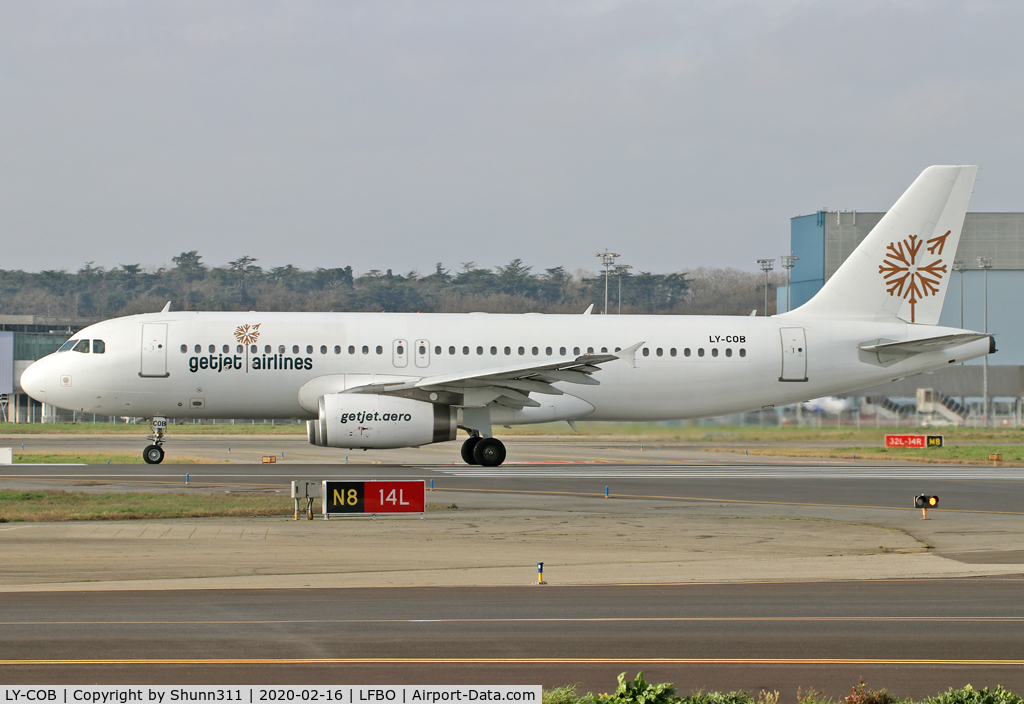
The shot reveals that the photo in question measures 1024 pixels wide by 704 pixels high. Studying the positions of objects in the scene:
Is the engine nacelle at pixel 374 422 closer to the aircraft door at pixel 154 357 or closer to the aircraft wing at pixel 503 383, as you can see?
the aircraft wing at pixel 503 383

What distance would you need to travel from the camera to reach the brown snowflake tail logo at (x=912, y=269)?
113 feet

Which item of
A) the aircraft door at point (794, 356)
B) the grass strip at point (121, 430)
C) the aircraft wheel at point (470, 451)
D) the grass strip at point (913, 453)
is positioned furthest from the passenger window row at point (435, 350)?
the grass strip at point (121, 430)

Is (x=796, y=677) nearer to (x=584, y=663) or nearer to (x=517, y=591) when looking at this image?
(x=584, y=663)

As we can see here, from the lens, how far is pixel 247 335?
31.5 m

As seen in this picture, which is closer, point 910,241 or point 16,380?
point 910,241

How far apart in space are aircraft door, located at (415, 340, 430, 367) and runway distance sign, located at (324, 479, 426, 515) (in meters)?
11.9

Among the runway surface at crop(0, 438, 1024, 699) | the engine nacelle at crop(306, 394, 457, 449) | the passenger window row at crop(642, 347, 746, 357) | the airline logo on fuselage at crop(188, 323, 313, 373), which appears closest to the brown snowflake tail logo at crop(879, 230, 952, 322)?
the passenger window row at crop(642, 347, 746, 357)

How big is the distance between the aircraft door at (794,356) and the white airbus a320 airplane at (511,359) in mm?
46

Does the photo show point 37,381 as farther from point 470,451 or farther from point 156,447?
point 470,451

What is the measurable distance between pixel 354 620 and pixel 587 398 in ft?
71.8

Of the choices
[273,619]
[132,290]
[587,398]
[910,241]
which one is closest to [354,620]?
[273,619]

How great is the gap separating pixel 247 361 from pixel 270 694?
78.9 feet

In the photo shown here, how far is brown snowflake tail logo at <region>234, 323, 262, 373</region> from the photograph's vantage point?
103 feet

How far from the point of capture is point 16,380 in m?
77.6
